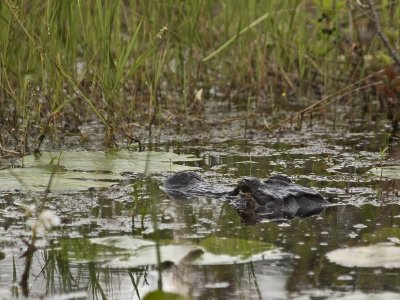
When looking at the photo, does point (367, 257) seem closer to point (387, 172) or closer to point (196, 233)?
point (196, 233)

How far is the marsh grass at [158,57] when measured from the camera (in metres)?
A: 4.71

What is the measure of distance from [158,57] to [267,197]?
213 centimetres

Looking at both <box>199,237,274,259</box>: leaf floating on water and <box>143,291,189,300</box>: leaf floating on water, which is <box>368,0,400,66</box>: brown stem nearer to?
<box>199,237,274,259</box>: leaf floating on water

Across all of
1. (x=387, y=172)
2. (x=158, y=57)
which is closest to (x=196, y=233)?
(x=387, y=172)

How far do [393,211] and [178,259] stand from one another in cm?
102

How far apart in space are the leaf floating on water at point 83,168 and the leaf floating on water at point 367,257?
3.48ft

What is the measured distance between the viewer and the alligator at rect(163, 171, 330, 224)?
352 centimetres

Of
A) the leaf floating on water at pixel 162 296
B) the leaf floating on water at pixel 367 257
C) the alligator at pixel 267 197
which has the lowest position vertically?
the leaf floating on water at pixel 162 296

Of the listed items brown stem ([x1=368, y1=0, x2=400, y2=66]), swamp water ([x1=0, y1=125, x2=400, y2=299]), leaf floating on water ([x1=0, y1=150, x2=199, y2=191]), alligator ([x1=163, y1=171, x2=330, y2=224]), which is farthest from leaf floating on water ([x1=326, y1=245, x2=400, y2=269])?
brown stem ([x1=368, y1=0, x2=400, y2=66])

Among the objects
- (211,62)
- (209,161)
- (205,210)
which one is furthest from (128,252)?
(211,62)

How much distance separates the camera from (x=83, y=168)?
162 inches

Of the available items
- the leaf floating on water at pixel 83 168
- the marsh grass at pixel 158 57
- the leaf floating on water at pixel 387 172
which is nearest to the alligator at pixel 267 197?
the leaf floating on water at pixel 83 168

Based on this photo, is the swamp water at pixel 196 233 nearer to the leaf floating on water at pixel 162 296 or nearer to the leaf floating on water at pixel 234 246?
the leaf floating on water at pixel 234 246

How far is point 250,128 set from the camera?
5508mm
